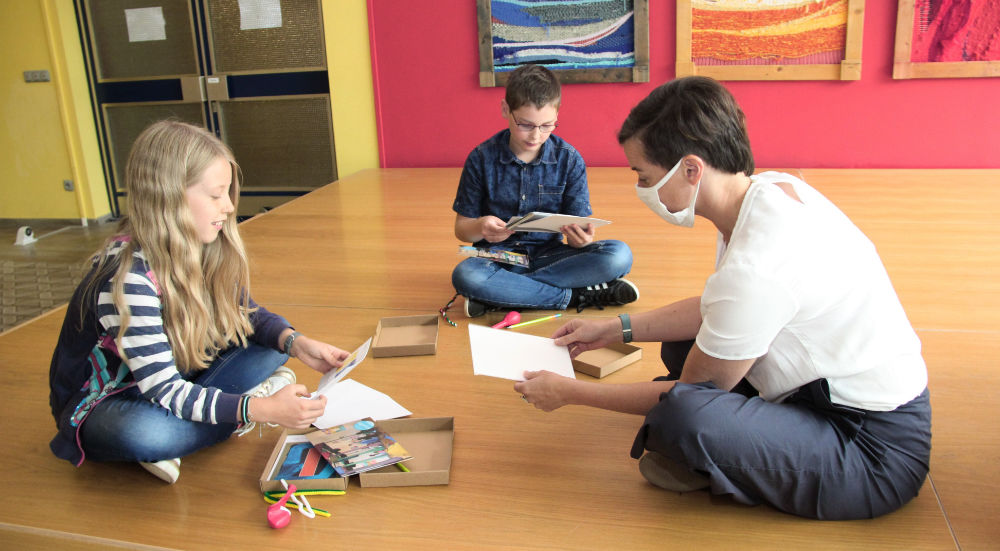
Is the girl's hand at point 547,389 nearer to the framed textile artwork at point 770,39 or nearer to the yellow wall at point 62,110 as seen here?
the framed textile artwork at point 770,39

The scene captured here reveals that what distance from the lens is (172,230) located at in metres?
1.38

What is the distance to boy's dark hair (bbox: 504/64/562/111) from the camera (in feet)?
7.14

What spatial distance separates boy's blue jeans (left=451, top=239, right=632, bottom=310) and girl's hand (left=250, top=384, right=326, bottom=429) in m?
0.98

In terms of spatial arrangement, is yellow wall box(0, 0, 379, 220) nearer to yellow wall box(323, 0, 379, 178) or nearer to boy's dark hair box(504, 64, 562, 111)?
yellow wall box(323, 0, 379, 178)

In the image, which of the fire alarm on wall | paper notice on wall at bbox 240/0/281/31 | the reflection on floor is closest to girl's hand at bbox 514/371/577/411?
the reflection on floor

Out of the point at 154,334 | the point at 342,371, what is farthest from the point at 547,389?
the point at 154,334

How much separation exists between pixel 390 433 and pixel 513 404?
314mm

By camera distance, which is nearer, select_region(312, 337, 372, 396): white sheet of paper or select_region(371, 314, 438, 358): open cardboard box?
select_region(312, 337, 372, 396): white sheet of paper

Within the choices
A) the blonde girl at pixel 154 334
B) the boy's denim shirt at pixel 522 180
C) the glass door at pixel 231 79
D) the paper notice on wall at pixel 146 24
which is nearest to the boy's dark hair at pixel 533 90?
the boy's denim shirt at pixel 522 180

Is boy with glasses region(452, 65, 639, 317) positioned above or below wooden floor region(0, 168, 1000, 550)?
above

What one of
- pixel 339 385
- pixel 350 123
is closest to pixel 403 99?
pixel 350 123

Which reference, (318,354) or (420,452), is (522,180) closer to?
(318,354)

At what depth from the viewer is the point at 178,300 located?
140 centimetres

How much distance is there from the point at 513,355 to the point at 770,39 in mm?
3557
